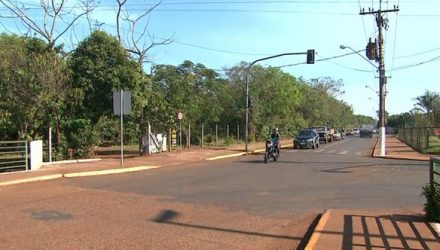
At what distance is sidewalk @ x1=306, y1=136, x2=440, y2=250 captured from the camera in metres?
8.62

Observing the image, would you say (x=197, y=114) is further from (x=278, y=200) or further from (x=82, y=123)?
(x=278, y=200)

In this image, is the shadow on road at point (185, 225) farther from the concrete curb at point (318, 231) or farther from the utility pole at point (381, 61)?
the utility pole at point (381, 61)

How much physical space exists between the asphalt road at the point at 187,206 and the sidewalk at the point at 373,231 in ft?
1.66

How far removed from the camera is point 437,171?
1146 centimetres

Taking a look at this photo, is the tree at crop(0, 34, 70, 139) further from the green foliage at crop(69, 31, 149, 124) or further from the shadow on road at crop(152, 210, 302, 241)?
the shadow on road at crop(152, 210, 302, 241)

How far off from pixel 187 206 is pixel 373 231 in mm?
4705

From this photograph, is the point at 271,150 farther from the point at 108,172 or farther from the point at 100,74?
the point at 108,172

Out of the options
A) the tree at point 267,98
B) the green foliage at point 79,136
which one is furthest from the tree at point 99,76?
the tree at point 267,98

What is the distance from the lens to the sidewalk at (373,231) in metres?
8.62

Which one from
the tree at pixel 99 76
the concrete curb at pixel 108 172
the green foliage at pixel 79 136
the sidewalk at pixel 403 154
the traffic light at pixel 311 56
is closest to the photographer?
the concrete curb at pixel 108 172

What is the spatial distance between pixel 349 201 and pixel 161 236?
644 centimetres

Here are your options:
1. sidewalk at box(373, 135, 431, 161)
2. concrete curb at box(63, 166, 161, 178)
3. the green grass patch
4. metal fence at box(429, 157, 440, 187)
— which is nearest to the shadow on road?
metal fence at box(429, 157, 440, 187)

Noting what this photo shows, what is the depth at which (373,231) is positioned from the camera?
9750 millimetres

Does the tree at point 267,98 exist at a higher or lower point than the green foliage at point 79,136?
higher
